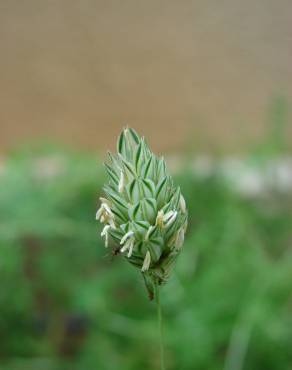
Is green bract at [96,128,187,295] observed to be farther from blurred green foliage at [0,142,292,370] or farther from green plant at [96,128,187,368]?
blurred green foliage at [0,142,292,370]

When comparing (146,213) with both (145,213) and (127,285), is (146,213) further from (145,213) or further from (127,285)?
(127,285)

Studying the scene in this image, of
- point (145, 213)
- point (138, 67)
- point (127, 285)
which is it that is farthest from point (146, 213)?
point (138, 67)

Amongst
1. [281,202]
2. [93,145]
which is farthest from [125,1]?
[281,202]

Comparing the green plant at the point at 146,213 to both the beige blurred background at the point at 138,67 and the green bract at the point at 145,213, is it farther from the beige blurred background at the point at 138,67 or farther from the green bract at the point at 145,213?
the beige blurred background at the point at 138,67

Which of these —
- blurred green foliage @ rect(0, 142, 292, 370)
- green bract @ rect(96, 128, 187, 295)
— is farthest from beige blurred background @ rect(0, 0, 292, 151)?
green bract @ rect(96, 128, 187, 295)

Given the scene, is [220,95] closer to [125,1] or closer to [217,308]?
[125,1]

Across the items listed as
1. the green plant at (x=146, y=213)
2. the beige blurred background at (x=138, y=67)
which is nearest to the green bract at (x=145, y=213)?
the green plant at (x=146, y=213)

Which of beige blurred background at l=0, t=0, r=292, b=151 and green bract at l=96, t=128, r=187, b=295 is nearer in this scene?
green bract at l=96, t=128, r=187, b=295
